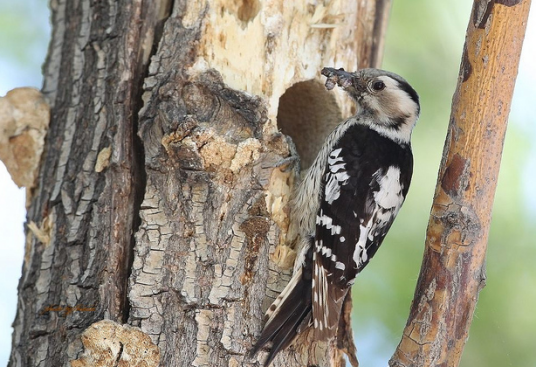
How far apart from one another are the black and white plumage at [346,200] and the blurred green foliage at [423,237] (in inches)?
41.4

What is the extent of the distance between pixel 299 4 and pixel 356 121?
24.6 inches

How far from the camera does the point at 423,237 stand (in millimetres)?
4293

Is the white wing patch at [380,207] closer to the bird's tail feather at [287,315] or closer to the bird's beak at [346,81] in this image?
the bird's tail feather at [287,315]

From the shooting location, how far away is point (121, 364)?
7.86 feet

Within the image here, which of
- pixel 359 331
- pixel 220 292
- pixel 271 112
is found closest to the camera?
pixel 220 292

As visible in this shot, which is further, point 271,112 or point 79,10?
point 79,10

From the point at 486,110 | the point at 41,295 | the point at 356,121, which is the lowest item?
the point at 41,295

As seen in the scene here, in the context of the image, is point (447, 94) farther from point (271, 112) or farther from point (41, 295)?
point (41, 295)

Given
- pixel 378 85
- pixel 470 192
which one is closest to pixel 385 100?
pixel 378 85

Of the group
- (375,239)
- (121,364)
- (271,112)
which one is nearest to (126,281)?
(121,364)

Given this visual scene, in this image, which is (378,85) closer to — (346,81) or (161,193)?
(346,81)

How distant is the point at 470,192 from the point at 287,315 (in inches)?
34.0

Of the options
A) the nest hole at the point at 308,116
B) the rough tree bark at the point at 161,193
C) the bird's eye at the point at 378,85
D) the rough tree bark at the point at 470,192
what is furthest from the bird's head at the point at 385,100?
the rough tree bark at the point at 470,192

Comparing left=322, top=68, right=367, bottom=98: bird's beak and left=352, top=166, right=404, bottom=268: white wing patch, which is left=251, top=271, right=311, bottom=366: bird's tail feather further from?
left=322, top=68, right=367, bottom=98: bird's beak
